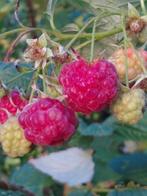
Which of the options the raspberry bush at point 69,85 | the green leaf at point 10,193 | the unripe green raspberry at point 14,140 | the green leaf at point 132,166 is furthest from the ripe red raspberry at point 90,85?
the green leaf at point 132,166

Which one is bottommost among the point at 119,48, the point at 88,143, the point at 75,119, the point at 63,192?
the point at 63,192

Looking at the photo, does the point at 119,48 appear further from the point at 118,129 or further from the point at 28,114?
the point at 118,129

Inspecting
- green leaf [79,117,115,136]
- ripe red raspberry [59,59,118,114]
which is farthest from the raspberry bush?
green leaf [79,117,115,136]

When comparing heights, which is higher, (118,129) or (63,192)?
(118,129)

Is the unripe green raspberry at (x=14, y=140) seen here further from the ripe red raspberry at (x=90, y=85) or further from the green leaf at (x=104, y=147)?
the green leaf at (x=104, y=147)

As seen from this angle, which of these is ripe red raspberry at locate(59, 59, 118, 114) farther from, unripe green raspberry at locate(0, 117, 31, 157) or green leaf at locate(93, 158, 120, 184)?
green leaf at locate(93, 158, 120, 184)

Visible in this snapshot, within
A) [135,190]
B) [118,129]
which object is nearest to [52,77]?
[135,190]
